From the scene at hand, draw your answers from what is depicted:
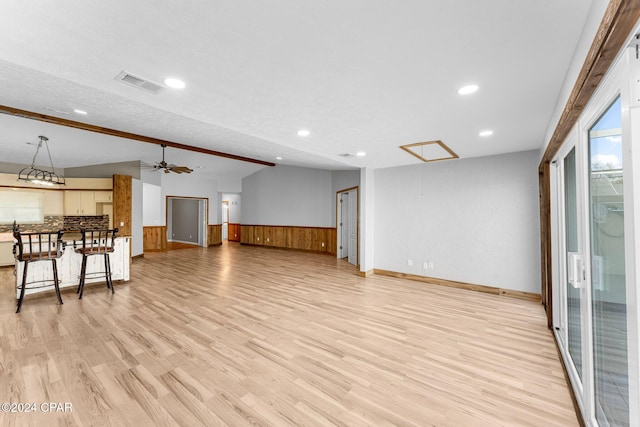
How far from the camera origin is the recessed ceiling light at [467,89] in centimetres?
223

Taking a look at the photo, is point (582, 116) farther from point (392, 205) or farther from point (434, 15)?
point (392, 205)

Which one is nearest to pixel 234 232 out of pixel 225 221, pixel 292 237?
pixel 225 221

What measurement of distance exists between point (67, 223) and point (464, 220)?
9624 millimetres

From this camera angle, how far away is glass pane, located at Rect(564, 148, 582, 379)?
2182 millimetres

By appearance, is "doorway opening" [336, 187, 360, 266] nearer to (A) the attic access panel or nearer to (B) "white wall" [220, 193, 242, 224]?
(A) the attic access panel

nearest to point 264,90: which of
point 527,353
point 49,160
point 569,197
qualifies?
point 569,197

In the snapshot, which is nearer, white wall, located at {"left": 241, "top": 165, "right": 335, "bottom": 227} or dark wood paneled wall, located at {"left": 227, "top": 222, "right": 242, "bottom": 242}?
white wall, located at {"left": 241, "top": 165, "right": 335, "bottom": 227}

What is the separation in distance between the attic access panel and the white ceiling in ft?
1.48

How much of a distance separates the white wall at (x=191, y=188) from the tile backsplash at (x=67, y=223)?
2.00 metres

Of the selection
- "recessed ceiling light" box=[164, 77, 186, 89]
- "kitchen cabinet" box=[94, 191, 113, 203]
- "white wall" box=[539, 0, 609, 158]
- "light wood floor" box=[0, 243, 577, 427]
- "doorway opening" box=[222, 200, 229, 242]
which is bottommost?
"light wood floor" box=[0, 243, 577, 427]

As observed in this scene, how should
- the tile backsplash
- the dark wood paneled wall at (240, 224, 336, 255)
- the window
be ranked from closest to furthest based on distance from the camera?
the window, the tile backsplash, the dark wood paneled wall at (240, 224, 336, 255)

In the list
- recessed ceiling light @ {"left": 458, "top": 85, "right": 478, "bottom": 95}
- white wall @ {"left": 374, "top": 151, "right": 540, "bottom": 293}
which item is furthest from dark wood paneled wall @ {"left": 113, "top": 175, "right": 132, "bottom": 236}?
recessed ceiling light @ {"left": 458, "top": 85, "right": 478, "bottom": 95}

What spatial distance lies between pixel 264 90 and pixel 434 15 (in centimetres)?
146

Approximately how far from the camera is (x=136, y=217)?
25.1ft
